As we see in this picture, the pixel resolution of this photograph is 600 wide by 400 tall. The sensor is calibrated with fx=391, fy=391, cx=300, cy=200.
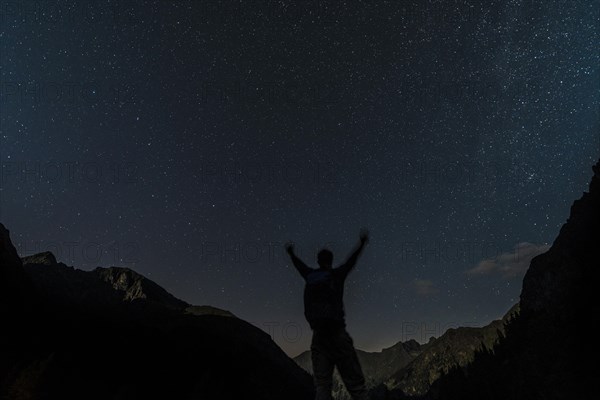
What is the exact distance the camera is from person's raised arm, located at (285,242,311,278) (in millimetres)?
6246

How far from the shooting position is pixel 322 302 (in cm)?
562

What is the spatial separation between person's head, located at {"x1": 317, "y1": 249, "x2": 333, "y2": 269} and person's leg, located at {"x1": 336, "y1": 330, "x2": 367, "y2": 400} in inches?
39.8

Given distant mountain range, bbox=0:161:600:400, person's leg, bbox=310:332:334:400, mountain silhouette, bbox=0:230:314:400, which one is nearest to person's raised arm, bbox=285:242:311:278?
person's leg, bbox=310:332:334:400

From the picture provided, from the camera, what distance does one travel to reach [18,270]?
241 ft

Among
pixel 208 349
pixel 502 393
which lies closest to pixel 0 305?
pixel 208 349

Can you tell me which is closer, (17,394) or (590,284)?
(17,394)

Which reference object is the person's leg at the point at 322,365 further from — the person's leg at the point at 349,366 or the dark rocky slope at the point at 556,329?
the dark rocky slope at the point at 556,329

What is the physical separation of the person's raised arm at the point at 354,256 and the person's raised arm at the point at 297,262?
0.69m

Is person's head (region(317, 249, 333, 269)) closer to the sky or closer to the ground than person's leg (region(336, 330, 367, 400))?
closer to the sky

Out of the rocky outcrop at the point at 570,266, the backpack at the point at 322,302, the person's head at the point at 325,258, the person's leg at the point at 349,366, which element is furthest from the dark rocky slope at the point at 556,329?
the backpack at the point at 322,302

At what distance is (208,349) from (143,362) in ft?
110

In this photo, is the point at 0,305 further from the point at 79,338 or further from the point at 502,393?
the point at 502,393

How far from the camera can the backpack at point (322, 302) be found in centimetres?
557

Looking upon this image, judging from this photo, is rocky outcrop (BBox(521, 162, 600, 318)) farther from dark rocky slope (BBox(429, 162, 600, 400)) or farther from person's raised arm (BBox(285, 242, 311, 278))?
person's raised arm (BBox(285, 242, 311, 278))
